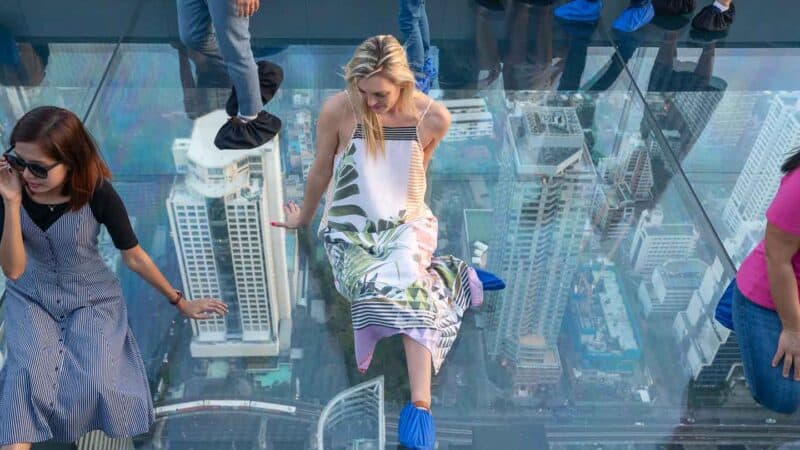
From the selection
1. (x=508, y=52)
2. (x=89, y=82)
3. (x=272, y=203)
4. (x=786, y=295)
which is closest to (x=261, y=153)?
(x=272, y=203)

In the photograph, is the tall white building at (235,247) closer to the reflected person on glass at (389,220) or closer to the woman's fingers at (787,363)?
the reflected person on glass at (389,220)

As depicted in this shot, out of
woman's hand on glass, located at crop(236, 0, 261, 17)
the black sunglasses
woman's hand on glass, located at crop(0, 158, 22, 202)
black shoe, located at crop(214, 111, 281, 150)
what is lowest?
black shoe, located at crop(214, 111, 281, 150)

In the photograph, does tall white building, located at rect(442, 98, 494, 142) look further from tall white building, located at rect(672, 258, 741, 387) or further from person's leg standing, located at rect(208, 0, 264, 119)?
tall white building, located at rect(672, 258, 741, 387)

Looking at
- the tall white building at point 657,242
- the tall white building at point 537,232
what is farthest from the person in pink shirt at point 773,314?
the tall white building at point 537,232

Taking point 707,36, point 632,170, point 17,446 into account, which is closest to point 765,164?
point 632,170

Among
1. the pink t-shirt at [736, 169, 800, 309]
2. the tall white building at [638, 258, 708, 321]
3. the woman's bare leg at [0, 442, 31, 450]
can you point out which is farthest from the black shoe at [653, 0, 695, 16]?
the woman's bare leg at [0, 442, 31, 450]

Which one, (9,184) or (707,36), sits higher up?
(9,184)

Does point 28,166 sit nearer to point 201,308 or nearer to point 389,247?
point 201,308

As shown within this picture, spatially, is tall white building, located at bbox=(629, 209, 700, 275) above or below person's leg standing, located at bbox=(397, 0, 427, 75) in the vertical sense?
below

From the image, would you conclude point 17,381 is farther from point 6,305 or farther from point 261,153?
point 261,153
